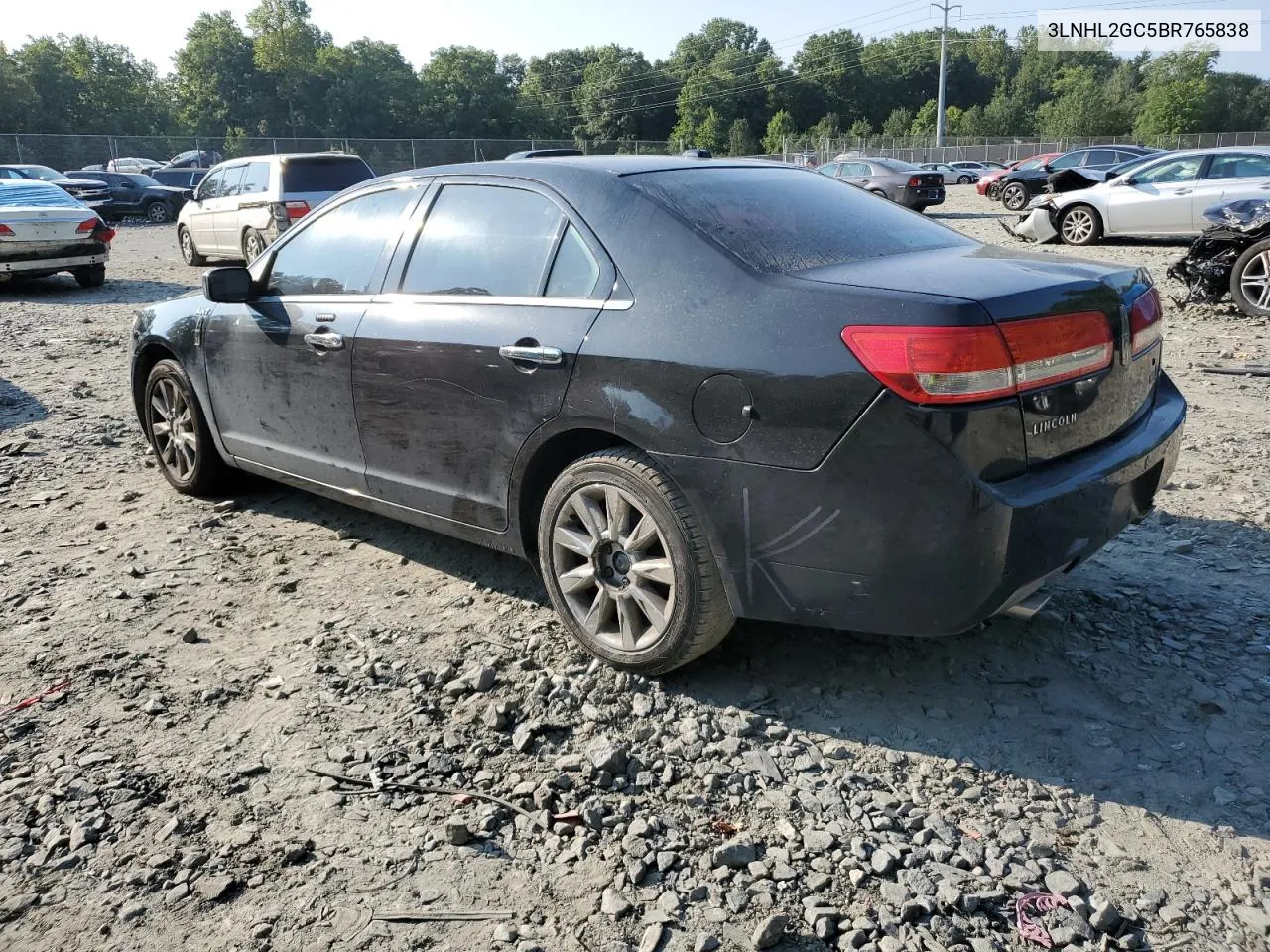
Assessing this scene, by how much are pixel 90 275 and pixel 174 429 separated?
10755 mm

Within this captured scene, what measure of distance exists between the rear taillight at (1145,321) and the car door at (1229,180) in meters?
13.3

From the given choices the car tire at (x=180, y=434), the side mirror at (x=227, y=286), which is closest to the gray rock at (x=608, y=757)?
the side mirror at (x=227, y=286)

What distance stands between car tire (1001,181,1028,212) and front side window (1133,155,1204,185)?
33.1 feet

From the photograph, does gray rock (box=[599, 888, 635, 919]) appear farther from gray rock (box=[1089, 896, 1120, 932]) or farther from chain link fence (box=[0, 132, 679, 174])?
chain link fence (box=[0, 132, 679, 174])

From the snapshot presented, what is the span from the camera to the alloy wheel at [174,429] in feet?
17.5

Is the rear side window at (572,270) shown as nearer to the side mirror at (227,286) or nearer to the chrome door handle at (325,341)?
the chrome door handle at (325,341)

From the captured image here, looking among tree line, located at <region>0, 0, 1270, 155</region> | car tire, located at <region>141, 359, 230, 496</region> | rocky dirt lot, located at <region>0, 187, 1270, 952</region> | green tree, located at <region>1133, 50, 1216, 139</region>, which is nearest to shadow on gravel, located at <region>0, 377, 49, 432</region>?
car tire, located at <region>141, 359, 230, 496</region>

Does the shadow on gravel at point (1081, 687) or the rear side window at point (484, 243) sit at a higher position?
the rear side window at point (484, 243)

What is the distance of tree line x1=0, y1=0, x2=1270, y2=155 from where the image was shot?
254ft

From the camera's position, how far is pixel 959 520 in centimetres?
268

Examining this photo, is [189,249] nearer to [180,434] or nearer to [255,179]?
[255,179]

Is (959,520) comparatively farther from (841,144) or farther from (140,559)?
(841,144)

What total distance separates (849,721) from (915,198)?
78.2 ft

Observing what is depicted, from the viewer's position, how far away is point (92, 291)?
14.5 metres
